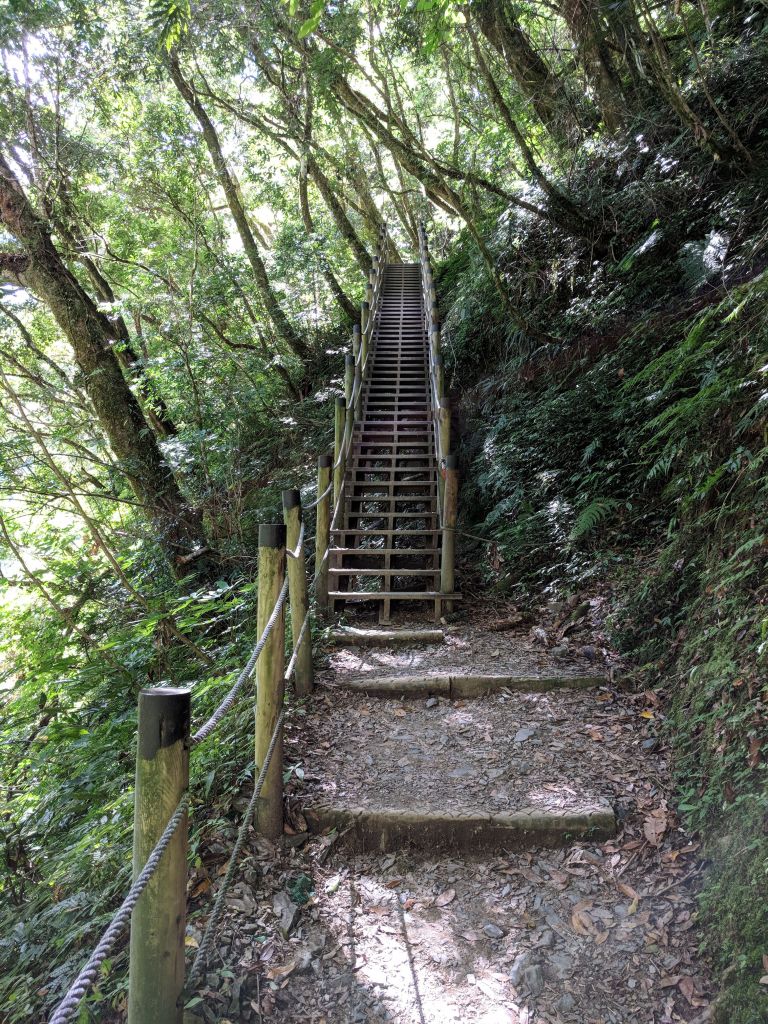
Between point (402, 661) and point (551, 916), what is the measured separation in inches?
91.8

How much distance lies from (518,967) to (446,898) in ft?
1.31

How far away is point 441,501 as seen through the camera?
20.7 ft

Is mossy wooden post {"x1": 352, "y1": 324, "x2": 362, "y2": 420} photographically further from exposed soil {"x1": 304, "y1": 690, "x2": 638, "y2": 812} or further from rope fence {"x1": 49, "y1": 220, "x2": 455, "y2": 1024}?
exposed soil {"x1": 304, "y1": 690, "x2": 638, "y2": 812}

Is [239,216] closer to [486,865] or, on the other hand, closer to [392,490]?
[392,490]

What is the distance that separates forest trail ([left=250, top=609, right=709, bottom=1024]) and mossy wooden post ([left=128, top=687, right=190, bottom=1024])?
63 centimetres

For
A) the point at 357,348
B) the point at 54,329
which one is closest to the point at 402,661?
the point at 357,348

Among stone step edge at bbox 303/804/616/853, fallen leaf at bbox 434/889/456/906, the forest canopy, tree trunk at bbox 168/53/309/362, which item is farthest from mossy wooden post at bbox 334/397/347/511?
tree trunk at bbox 168/53/309/362

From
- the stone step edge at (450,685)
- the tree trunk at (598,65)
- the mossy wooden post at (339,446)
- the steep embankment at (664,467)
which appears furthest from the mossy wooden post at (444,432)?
the tree trunk at (598,65)

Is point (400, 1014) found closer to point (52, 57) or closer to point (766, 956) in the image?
point (766, 956)

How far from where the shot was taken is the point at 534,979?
2.08 m

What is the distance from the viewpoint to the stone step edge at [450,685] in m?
3.93

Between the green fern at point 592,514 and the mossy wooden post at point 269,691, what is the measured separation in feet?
9.71

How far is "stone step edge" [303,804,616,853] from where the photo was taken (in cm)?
266

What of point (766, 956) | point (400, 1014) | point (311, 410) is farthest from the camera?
point (311, 410)
